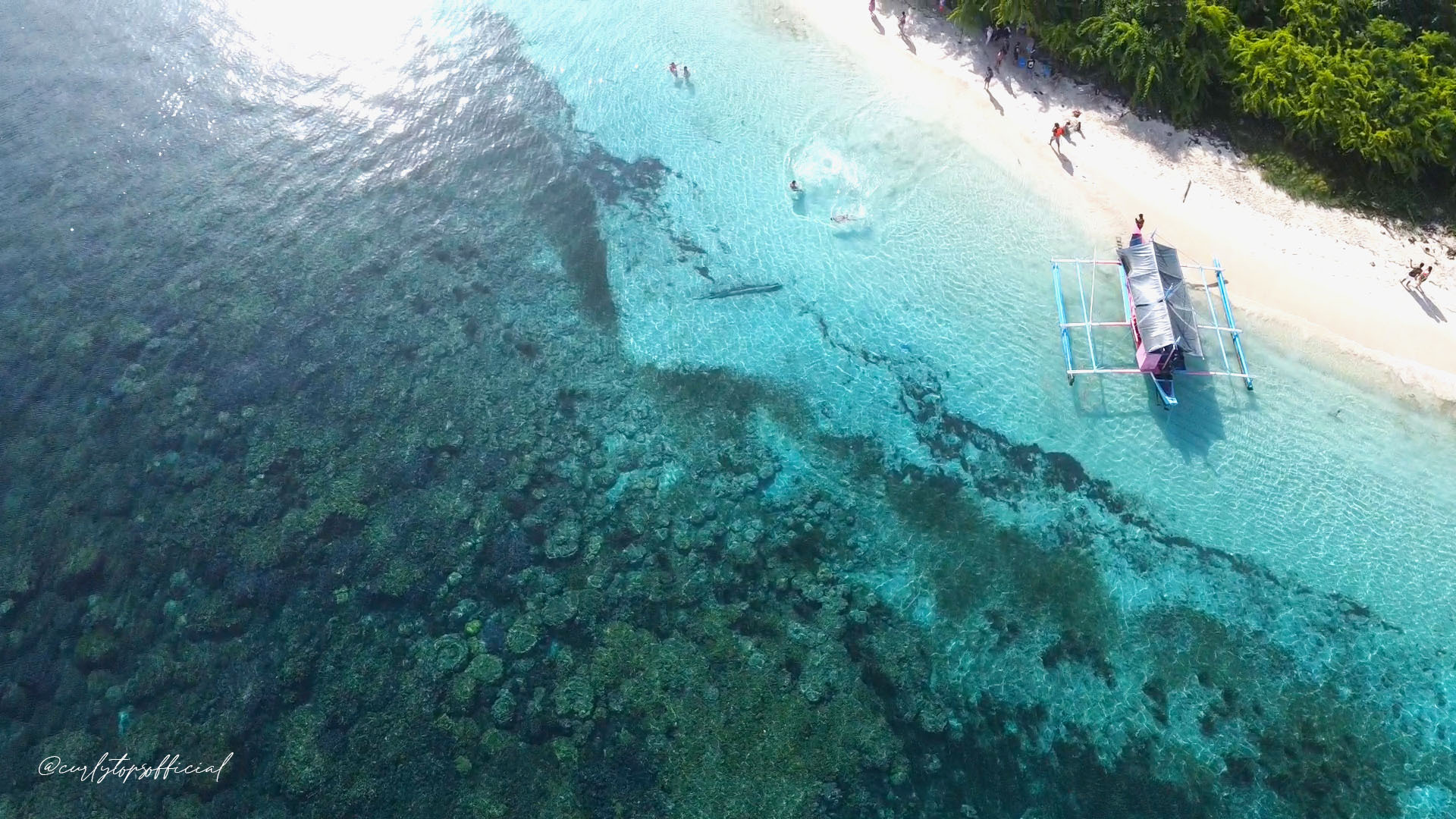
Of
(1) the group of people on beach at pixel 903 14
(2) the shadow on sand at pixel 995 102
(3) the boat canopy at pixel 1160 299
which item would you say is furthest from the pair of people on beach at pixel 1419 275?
(1) the group of people on beach at pixel 903 14

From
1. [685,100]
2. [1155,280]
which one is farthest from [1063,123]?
[685,100]

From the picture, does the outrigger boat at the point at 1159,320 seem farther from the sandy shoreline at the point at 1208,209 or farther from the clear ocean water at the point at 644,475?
the sandy shoreline at the point at 1208,209

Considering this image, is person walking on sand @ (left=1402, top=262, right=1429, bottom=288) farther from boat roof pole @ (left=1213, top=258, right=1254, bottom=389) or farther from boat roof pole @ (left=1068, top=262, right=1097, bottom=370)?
boat roof pole @ (left=1068, top=262, right=1097, bottom=370)

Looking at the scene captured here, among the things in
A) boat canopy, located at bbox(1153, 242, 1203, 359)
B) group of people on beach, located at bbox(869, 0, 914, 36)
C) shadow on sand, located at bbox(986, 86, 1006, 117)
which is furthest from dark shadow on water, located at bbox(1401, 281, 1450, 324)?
group of people on beach, located at bbox(869, 0, 914, 36)

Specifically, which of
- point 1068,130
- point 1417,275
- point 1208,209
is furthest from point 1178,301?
point 1068,130

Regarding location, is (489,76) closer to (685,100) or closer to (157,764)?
(685,100)
